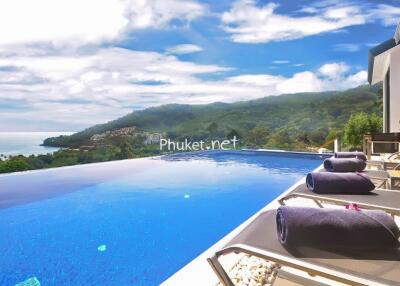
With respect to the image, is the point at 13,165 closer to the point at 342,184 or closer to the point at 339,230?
the point at 342,184

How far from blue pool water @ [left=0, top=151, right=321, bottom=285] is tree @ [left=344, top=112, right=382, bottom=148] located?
4948 mm

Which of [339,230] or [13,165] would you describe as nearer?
[339,230]

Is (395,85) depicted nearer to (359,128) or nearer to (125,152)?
(359,128)

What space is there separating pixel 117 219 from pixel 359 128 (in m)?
11.1

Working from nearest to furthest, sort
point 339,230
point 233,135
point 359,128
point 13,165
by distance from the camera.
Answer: point 339,230
point 13,165
point 359,128
point 233,135

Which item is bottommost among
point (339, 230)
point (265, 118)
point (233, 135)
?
point (339, 230)

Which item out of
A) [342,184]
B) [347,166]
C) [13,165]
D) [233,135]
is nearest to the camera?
[342,184]

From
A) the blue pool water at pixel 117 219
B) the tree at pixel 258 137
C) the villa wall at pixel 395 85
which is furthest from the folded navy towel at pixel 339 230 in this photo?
the tree at pixel 258 137

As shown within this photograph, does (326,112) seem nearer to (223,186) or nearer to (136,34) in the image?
(136,34)

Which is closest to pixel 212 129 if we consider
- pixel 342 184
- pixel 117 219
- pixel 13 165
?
pixel 13 165

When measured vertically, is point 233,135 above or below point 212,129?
below

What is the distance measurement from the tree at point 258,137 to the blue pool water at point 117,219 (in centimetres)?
851

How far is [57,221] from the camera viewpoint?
5.12m

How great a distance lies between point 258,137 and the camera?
61.8ft
